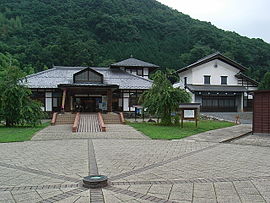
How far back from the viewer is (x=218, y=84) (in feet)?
121

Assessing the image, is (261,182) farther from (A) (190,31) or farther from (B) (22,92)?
(A) (190,31)

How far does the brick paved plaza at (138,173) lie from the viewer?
199 inches

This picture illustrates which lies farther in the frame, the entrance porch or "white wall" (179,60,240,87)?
"white wall" (179,60,240,87)

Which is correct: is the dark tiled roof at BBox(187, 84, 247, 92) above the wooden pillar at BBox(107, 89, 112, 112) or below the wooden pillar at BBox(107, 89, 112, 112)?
above

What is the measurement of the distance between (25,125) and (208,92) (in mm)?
22906

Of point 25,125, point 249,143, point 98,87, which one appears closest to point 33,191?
point 249,143

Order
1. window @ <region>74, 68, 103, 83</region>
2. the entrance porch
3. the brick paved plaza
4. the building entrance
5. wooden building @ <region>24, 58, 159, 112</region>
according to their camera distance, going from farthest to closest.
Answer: the building entrance < window @ <region>74, 68, 103, 83</region> < wooden building @ <region>24, 58, 159, 112</region> < the entrance porch < the brick paved plaza

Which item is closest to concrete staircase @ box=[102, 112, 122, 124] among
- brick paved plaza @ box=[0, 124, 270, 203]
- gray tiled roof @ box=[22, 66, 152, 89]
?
gray tiled roof @ box=[22, 66, 152, 89]

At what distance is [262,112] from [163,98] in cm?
674

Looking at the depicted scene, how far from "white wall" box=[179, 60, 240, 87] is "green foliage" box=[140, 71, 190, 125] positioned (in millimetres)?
17006

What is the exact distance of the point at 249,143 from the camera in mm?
12000

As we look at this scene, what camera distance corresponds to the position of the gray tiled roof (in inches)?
1093

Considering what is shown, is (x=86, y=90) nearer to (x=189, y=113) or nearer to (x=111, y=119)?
(x=111, y=119)

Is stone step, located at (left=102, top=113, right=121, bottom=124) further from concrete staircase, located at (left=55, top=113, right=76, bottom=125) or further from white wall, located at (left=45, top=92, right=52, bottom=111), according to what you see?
white wall, located at (left=45, top=92, right=52, bottom=111)
